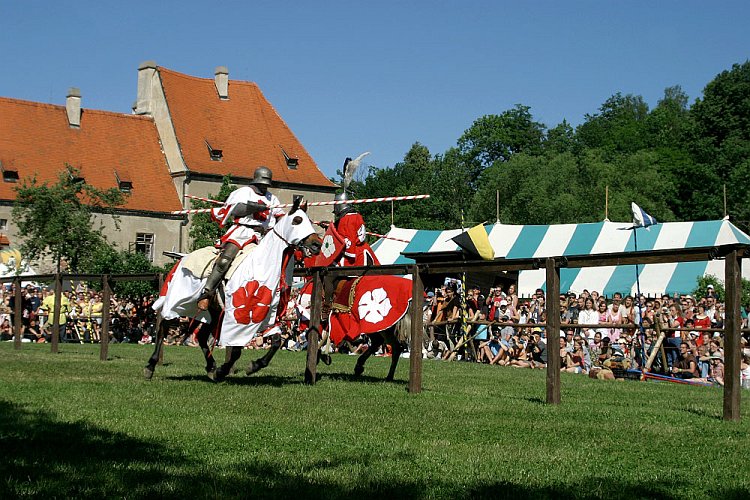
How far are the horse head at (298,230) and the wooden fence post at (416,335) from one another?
1.15 meters

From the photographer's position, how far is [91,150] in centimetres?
6475

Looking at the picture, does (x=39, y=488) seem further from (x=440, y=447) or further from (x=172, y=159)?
(x=172, y=159)

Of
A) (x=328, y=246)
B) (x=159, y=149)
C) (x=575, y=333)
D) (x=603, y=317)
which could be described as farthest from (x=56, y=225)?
(x=328, y=246)

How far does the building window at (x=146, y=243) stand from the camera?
Answer: 64.9 m

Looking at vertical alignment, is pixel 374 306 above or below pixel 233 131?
below

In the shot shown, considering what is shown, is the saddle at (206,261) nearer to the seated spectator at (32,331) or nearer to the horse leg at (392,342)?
the horse leg at (392,342)

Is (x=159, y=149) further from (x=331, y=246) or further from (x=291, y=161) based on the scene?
(x=331, y=246)

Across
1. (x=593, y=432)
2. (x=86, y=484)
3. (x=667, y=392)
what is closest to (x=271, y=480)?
(x=86, y=484)

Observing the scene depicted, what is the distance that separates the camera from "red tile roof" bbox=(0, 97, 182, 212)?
61.6 meters

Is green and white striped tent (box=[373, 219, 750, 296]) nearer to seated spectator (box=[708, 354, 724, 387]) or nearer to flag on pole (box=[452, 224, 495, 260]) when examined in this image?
seated spectator (box=[708, 354, 724, 387])

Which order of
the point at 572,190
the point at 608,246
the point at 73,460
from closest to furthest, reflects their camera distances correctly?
1. the point at 73,460
2. the point at 608,246
3. the point at 572,190

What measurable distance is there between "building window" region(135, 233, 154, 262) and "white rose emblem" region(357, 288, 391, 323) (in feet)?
180

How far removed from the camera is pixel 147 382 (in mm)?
10867

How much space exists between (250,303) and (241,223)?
0.91 metres
